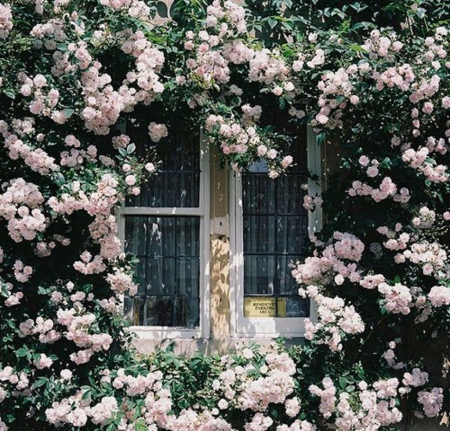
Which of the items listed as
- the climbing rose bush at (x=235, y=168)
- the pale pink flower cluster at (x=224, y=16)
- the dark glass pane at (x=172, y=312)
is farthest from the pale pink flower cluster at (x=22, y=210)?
the pale pink flower cluster at (x=224, y=16)

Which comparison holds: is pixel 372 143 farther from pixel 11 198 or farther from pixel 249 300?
pixel 11 198

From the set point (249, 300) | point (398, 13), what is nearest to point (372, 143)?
point (398, 13)

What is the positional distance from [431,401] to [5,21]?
357cm

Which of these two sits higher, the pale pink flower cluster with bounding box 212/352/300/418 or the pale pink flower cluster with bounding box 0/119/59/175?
the pale pink flower cluster with bounding box 0/119/59/175

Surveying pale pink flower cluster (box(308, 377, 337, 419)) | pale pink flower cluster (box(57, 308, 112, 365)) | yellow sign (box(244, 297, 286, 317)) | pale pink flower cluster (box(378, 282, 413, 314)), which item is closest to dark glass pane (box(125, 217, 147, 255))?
pale pink flower cluster (box(57, 308, 112, 365))

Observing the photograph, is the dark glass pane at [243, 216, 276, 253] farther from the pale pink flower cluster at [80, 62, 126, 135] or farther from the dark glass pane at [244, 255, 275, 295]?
the pale pink flower cluster at [80, 62, 126, 135]

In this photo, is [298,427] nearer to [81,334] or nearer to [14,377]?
[81,334]

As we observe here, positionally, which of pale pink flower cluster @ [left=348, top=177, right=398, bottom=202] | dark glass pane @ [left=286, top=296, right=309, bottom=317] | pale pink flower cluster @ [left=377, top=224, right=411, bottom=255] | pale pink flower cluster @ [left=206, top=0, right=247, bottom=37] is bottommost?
dark glass pane @ [left=286, top=296, right=309, bottom=317]

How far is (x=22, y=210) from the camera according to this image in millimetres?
4570

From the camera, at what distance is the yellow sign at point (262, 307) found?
5199mm

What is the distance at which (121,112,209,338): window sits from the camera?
5168 mm

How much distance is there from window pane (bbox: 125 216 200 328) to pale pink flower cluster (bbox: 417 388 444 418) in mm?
1552

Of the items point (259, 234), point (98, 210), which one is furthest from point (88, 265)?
point (259, 234)

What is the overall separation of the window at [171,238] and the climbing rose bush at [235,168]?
19 centimetres
